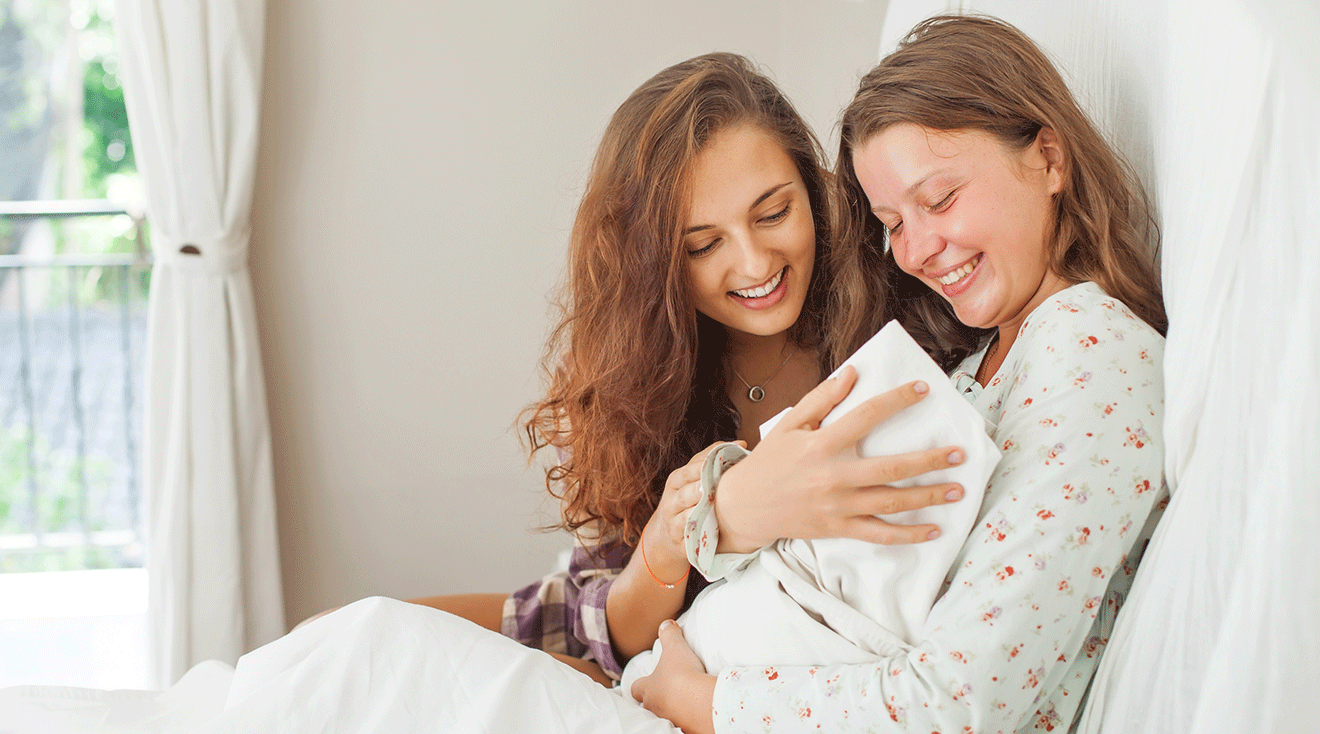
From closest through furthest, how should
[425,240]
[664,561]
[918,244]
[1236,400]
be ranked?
[1236,400]
[918,244]
[664,561]
[425,240]

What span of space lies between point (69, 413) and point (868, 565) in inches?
114

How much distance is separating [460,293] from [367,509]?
0.69m

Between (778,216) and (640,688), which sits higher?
(778,216)

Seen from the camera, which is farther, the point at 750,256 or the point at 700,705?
the point at 750,256

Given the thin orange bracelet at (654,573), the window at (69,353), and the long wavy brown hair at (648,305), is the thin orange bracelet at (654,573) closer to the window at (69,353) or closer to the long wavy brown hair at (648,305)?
the long wavy brown hair at (648,305)

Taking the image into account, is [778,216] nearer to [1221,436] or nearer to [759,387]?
[759,387]

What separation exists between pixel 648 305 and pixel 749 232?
0.20m

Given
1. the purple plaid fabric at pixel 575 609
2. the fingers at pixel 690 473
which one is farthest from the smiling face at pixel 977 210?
the purple plaid fabric at pixel 575 609

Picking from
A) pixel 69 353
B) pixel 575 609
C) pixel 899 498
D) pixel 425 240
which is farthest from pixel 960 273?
pixel 69 353

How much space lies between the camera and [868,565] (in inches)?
35.8

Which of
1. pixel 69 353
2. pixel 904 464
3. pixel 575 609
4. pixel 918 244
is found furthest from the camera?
pixel 69 353

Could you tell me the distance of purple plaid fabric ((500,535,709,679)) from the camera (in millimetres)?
1453

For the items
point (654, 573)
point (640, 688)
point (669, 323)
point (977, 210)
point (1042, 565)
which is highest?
point (977, 210)

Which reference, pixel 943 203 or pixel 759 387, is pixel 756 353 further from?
pixel 943 203
